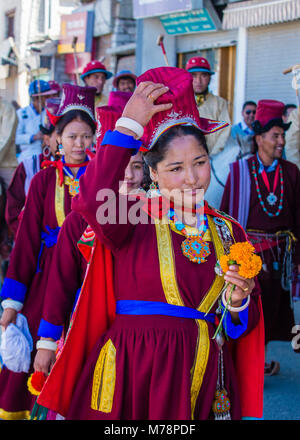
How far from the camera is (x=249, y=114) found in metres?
8.29

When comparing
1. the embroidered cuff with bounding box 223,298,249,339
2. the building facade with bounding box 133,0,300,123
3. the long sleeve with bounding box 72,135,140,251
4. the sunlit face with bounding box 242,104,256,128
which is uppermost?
the building facade with bounding box 133,0,300,123

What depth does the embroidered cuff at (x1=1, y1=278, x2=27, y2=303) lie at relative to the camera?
3.64 metres

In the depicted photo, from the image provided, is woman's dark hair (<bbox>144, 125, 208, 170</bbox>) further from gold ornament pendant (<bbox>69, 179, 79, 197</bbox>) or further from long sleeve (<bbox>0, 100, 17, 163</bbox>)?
long sleeve (<bbox>0, 100, 17, 163</bbox>)

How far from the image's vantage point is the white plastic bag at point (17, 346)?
351cm

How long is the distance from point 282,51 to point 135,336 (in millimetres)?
7862

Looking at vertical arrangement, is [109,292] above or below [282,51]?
below

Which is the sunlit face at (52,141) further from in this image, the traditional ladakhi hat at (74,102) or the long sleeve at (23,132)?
the long sleeve at (23,132)

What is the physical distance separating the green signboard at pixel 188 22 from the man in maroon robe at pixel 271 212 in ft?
17.5

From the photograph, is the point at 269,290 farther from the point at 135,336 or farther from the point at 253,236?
the point at 135,336

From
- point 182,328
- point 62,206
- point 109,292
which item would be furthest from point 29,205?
point 182,328

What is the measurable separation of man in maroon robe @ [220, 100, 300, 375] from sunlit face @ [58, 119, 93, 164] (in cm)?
153

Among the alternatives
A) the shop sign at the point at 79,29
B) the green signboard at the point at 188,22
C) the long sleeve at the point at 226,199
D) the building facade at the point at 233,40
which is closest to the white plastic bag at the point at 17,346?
the long sleeve at the point at 226,199

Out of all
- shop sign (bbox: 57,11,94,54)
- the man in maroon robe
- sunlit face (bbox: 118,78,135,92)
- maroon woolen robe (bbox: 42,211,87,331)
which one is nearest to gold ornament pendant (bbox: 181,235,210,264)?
maroon woolen robe (bbox: 42,211,87,331)

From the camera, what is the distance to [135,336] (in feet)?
7.63
